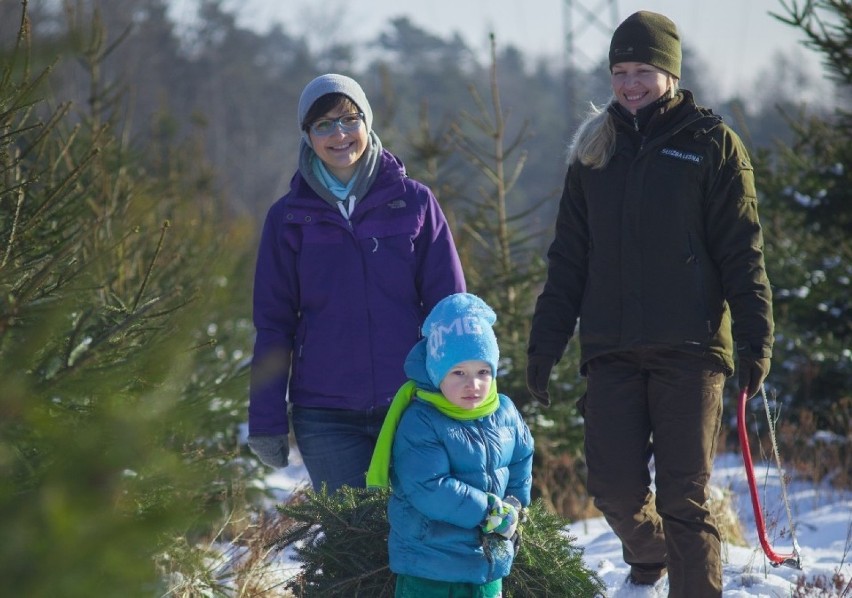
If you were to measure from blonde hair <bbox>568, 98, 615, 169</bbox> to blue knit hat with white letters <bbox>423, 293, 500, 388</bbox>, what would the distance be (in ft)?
2.92

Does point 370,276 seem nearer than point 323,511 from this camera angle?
No

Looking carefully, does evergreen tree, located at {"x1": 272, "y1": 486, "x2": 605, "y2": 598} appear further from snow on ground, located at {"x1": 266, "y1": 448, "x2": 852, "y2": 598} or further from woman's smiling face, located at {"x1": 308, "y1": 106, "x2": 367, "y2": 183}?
woman's smiling face, located at {"x1": 308, "y1": 106, "x2": 367, "y2": 183}

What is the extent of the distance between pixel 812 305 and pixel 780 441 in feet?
3.89

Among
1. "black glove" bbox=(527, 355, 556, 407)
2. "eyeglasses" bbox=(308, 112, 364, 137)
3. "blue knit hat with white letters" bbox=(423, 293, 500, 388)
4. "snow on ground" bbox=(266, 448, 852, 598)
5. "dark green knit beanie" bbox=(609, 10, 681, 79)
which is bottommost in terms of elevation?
"snow on ground" bbox=(266, 448, 852, 598)

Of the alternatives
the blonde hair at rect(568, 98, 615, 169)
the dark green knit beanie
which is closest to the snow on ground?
the blonde hair at rect(568, 98, 615, 169)

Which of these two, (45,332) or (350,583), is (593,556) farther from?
(45,332)

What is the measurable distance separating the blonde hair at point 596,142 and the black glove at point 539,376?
2.35ft

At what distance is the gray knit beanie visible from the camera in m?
3.87

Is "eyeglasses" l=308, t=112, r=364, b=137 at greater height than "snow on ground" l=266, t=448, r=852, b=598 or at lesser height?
greater

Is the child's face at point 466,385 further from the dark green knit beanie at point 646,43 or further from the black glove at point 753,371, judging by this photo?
the dark green knit beanie at point 646,43

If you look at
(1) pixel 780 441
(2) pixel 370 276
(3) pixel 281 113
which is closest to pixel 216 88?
(3) pixel 281 113

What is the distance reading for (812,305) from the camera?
840cm

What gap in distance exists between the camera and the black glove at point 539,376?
394 centimetres

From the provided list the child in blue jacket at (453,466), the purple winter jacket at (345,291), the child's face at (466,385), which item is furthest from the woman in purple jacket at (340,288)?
the child's face at (466,385)
